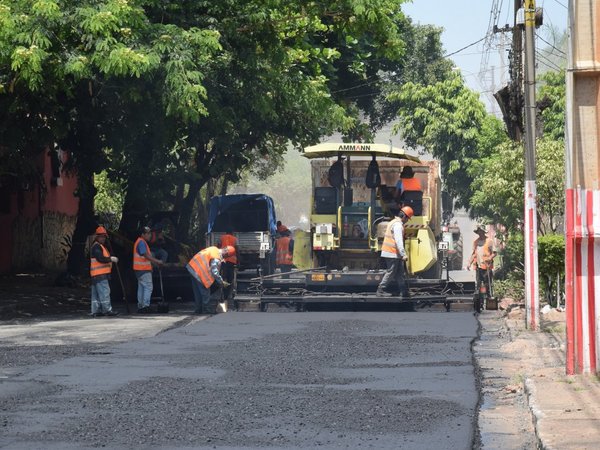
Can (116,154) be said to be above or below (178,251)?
above

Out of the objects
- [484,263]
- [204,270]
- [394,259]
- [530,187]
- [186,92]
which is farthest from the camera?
[484,263]

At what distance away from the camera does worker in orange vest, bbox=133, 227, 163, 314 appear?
2392cm

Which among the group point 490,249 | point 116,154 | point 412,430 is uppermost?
point 116,154

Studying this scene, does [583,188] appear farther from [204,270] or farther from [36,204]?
[36,204]

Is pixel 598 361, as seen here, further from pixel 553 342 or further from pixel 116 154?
pixel 116 154

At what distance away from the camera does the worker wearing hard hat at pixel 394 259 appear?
22766 millimetres

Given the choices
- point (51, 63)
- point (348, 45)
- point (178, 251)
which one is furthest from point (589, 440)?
point (348, 45)

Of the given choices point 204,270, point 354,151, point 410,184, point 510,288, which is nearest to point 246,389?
point 204,270

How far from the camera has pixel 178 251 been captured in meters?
30.2

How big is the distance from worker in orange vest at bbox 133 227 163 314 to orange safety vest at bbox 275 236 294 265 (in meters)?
6.28

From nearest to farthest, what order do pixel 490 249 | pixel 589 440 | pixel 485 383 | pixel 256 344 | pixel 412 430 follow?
pixel 589 440 → pixel 412 430 → pixel 485 383 → pixel 256 344 → pixel 490 249

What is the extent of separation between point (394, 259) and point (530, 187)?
4.36 metres

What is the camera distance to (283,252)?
102ft

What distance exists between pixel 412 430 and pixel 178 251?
21.1m
